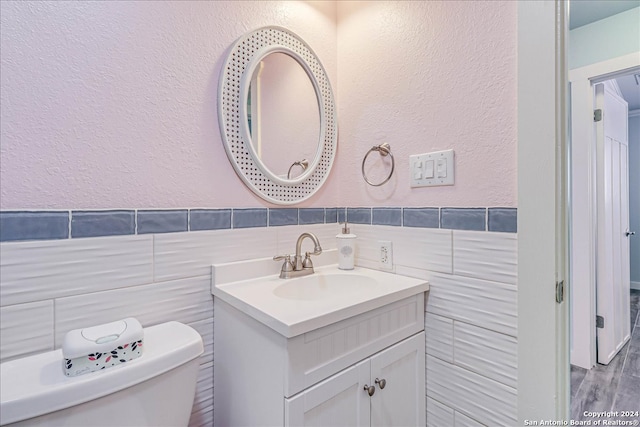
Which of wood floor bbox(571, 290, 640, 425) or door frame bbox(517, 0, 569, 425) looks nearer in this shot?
door frame bbox(517, 0, 569, 425)

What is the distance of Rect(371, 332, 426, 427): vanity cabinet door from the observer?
927 millimetres

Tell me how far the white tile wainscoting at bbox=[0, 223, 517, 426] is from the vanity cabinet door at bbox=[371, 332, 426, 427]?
5 centimetres

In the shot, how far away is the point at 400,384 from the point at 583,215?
1746 millimetres

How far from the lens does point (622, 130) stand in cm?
239

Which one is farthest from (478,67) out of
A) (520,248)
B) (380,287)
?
(380,287)

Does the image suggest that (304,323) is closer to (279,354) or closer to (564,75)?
(279,354)

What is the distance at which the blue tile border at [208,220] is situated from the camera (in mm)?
781

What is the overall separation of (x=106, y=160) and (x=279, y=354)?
72 centimetres

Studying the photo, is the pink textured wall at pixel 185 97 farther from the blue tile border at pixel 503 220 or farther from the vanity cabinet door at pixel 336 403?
the vanity cabinet door at pixel 336 403

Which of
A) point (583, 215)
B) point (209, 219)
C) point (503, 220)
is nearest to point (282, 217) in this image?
point (209, 219)

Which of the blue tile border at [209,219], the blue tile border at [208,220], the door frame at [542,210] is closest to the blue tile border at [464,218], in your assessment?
the blue tile border at [208,220]

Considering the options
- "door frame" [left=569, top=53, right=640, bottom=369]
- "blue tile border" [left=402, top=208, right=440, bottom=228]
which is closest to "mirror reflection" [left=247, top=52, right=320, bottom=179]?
"blue tile border" [left=402, top=208, right=440, bottom=228]

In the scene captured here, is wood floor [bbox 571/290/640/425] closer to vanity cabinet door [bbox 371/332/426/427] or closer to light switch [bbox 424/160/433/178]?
vanity cabinet door [bbox 371/332/426/427]

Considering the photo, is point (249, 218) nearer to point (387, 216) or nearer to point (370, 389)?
point (387, 216)
